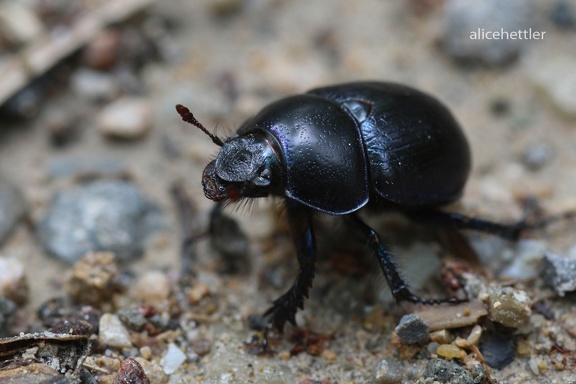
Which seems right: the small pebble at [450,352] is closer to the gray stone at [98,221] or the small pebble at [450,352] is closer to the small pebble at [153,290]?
the small pebble at [153,290]

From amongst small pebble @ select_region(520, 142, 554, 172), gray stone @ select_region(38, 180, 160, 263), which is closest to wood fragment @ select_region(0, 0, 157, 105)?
gray stone @ select_region(38, 180, 160, 263)

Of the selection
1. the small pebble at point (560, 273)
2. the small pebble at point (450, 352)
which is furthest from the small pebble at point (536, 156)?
the small pebble at point (450, 352)

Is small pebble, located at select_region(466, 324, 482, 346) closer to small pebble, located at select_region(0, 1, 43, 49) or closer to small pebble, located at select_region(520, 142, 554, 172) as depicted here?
small pebble, located at select_region(520, 142, 554, 172)

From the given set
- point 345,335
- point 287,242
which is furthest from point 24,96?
point 345,335

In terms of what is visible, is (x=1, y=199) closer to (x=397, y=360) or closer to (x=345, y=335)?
(x=345, y=335)

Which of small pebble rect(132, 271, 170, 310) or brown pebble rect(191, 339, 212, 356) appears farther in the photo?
small pebble rect(132, 271, 170, 310)
